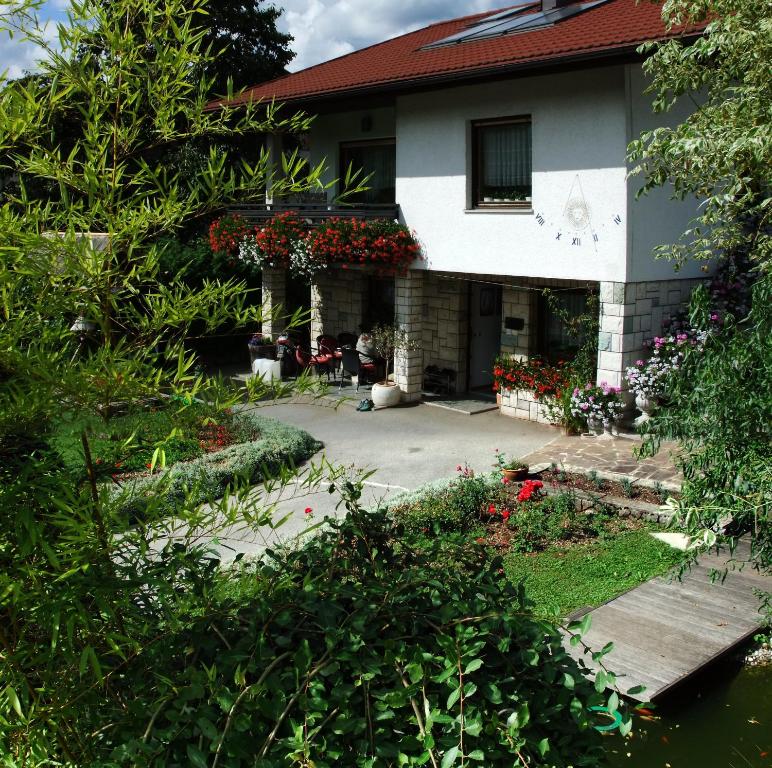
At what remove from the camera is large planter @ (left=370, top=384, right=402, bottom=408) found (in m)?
16.0

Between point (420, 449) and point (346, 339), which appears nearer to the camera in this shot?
point (420, 449)

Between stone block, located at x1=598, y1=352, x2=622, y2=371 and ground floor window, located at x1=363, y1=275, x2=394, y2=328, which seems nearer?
stone block, located at x1=598, y1=352, x2=622, y2=371

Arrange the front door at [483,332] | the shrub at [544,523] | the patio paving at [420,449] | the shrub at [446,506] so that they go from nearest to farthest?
the shrub at [544,523], the shrub at [446,506], the patio paving at [420,449], the front door at [483,332]

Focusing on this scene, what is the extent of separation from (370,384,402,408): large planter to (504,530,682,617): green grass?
753cm

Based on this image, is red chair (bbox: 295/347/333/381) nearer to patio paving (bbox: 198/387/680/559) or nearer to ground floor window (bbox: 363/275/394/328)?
patio paving (bbox: 198/387/680/559)

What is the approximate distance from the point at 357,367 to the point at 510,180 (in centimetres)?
491

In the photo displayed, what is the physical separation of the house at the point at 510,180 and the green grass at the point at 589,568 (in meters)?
4.76

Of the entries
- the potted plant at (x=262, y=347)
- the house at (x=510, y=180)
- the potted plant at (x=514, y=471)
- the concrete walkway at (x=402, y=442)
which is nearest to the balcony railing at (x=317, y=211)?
the house at (x=510, y=180)

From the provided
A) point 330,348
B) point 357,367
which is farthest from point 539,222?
point 330,348

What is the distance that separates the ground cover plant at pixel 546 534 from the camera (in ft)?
25.3

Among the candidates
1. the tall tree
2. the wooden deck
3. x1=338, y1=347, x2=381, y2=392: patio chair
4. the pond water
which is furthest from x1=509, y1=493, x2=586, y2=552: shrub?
the tall tree

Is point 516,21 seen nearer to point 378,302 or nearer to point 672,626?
point 378,302

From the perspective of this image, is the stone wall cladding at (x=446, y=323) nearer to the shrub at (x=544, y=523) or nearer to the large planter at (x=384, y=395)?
the large planter at (x=384, y=395)

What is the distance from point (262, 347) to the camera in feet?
62.0
